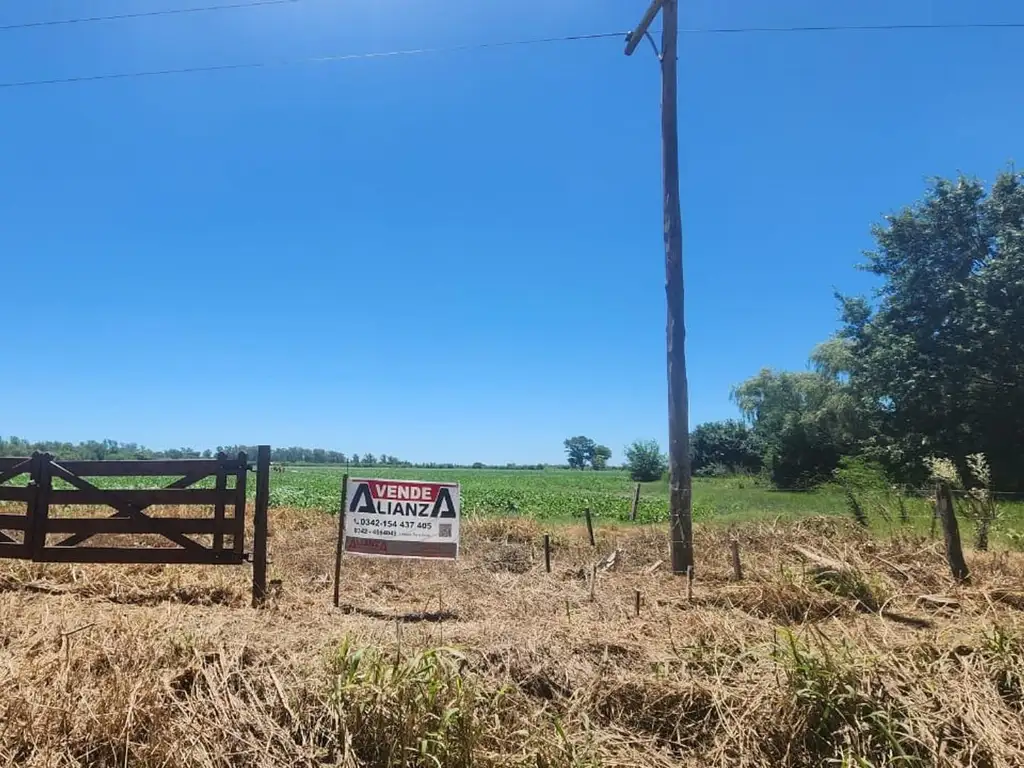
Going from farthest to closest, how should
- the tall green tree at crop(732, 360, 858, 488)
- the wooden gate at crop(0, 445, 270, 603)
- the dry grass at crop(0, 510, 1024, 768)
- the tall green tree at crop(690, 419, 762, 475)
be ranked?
the tall green tree at crop(690, 419, 762, 475) < the tall green tree at crop(732, 360, 858, 488) < the wooden gate at crop(0, 445, 270, 603) < the dry grass at crop(0, 510, 1024, 768)

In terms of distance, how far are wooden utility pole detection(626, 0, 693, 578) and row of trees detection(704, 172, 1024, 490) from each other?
16.7m

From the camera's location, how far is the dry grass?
352cm

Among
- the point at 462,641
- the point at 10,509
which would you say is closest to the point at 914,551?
the point at 462,641

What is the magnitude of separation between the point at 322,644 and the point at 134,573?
150 inches

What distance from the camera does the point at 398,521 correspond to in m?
6.61

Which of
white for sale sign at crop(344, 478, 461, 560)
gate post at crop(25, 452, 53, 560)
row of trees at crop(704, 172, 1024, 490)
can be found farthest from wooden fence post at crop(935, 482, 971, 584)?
row of trees at crop(704, 172, 1024, 490)

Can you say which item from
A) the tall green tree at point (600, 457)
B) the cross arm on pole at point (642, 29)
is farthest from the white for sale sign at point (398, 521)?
the tall green tree at point (600, 457)

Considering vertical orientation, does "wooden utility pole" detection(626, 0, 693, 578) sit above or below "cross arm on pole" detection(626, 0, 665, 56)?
below

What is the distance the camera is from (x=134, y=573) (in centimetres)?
702

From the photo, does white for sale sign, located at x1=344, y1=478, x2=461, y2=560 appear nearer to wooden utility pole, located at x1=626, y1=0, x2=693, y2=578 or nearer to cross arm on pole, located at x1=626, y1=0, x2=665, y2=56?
wooden utility pole, located at x1=626, y1=0, x2=693, y2=578

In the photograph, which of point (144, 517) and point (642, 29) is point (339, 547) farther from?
point (642, 29)

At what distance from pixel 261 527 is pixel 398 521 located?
137cm

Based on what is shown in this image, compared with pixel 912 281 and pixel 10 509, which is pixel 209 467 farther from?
pixel 912 281

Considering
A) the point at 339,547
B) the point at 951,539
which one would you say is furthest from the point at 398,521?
the point at 951,539
